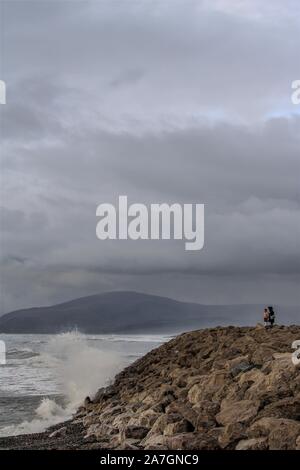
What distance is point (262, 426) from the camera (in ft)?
48.2

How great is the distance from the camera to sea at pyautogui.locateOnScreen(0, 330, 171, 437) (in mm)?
27828

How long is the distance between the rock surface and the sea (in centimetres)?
205

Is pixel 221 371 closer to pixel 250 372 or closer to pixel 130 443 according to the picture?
pixel 250 372

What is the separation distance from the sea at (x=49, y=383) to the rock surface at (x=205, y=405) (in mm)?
2055

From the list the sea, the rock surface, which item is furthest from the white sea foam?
the rock surface

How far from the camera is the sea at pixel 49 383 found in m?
27.8

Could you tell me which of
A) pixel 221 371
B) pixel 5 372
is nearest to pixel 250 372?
pixel 221 371

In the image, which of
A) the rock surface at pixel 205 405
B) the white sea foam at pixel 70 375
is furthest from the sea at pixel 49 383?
the rock surface at pixel 205 405

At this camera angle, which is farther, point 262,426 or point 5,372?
point 5,372

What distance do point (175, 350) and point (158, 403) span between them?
13160 mm

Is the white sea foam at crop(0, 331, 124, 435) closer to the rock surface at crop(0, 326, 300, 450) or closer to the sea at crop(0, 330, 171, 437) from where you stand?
the sea at crop(0, 330, 171, 437)

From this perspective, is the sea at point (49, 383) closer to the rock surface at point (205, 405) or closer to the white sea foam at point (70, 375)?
the white sea foam at point (70, 375)
